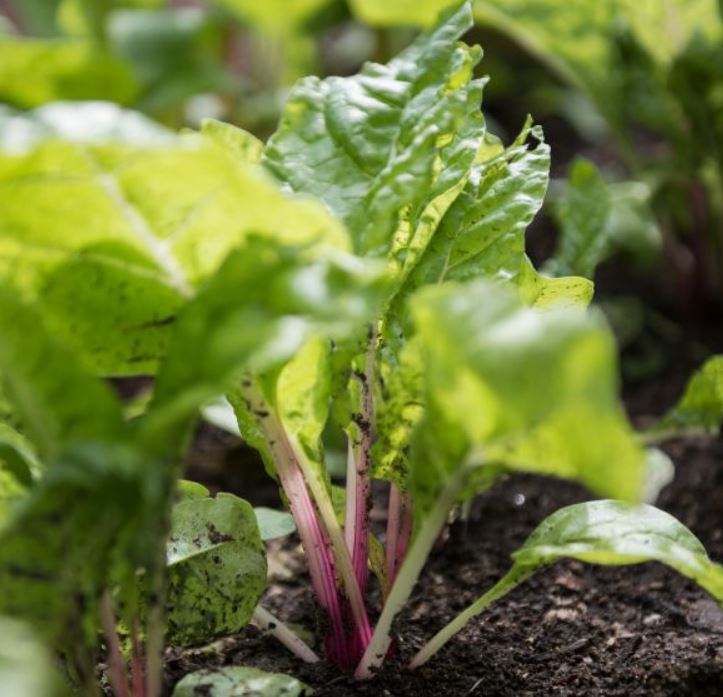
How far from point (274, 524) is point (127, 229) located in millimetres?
353

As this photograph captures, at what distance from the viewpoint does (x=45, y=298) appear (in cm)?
72

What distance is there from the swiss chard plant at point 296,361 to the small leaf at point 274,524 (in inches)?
0.5

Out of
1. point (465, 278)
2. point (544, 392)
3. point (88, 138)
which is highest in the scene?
point (88, 138)

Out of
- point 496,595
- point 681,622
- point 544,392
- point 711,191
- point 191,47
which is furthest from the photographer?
point 191,47

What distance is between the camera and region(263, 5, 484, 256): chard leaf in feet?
2.84

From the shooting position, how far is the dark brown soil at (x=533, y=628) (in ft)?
2.90

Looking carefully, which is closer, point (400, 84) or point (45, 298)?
point (45, 298)

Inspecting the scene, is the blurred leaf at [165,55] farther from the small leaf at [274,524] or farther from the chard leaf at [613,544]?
the chard leaf at [613,544]

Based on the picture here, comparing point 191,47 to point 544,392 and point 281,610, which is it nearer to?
point 281,610

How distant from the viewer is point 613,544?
30.4 inches

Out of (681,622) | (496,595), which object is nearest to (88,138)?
(496,595)

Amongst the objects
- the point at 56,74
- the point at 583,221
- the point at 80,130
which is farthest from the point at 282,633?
the point at 56,74

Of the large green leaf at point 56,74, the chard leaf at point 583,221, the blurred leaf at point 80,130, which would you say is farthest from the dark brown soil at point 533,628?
the large green leaf at point 56,74

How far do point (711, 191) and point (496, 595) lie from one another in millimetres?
1058
